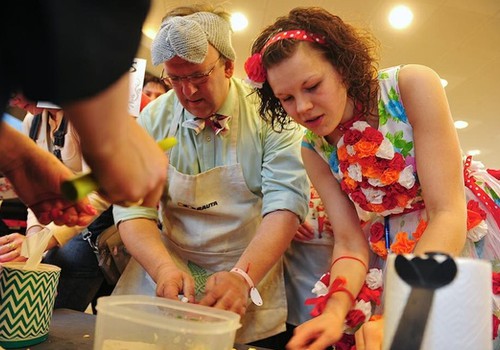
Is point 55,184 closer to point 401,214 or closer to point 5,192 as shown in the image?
point 401,214

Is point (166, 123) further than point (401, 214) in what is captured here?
Yes

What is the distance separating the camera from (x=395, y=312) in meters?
0.43

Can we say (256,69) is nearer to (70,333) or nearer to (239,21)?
(70,333)

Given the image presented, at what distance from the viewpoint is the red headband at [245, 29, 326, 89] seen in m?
1.04

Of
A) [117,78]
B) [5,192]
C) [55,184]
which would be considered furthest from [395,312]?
[5,192]

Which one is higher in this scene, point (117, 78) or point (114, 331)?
point (117, 78)

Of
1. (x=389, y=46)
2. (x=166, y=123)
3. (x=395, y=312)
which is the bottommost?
(x=395, y=312)

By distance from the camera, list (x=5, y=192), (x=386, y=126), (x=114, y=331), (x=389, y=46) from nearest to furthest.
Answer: (x=114, y=331), (x=386, y=126), (x=5, y=192), (x=389, y=46)

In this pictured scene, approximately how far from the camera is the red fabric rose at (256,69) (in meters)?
1.08

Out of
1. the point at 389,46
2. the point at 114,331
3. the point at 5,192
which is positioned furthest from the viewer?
the point at 389,46

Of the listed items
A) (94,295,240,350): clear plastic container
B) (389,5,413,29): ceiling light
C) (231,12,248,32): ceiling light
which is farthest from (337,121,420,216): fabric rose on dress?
(231,12,248,32): ceiling light

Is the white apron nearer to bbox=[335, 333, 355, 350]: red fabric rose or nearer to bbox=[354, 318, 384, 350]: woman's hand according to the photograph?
bbox=[335, 333, 355, 350]: red fabric rose

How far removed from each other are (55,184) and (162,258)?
503 millimetres

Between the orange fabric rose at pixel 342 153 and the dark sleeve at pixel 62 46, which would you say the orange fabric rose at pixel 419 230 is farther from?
the dark sleeve at pixel 62 46
